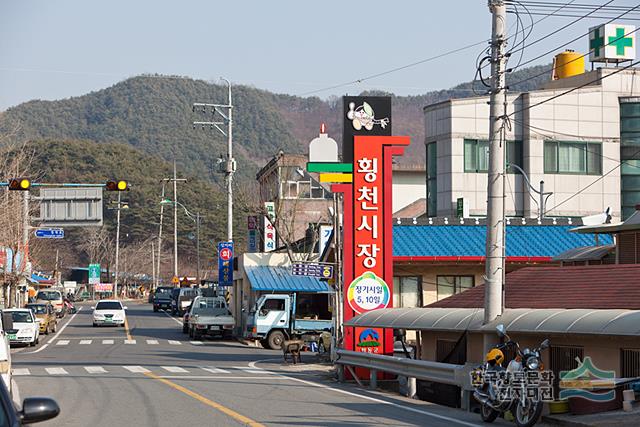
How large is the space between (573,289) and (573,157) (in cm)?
3888

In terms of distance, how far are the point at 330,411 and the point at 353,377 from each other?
311 inches

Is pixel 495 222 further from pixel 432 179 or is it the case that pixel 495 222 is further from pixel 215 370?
pixel 432 179

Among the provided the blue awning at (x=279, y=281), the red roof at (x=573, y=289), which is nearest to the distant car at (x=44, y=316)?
the blue awning at (x=279, y=281)

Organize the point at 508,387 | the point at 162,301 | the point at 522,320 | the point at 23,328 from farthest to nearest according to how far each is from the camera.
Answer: the point at 162,301
the point at 23,328
the point at 522,320
the point at 508,387

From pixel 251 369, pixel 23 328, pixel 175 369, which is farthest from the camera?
pixel 23 328

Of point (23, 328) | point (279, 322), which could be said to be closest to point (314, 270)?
point (279, 322)

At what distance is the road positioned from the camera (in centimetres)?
1705

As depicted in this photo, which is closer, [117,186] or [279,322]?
[117,186]

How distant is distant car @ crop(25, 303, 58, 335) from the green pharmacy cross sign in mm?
32934

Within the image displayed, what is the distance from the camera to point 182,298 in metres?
72.7

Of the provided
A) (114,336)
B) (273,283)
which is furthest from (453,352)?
(114,336)

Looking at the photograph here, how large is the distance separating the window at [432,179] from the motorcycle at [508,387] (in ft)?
139

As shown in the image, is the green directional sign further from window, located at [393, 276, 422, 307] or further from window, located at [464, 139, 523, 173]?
window, located at [393, 276, 422, 307]

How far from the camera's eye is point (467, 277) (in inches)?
1603
